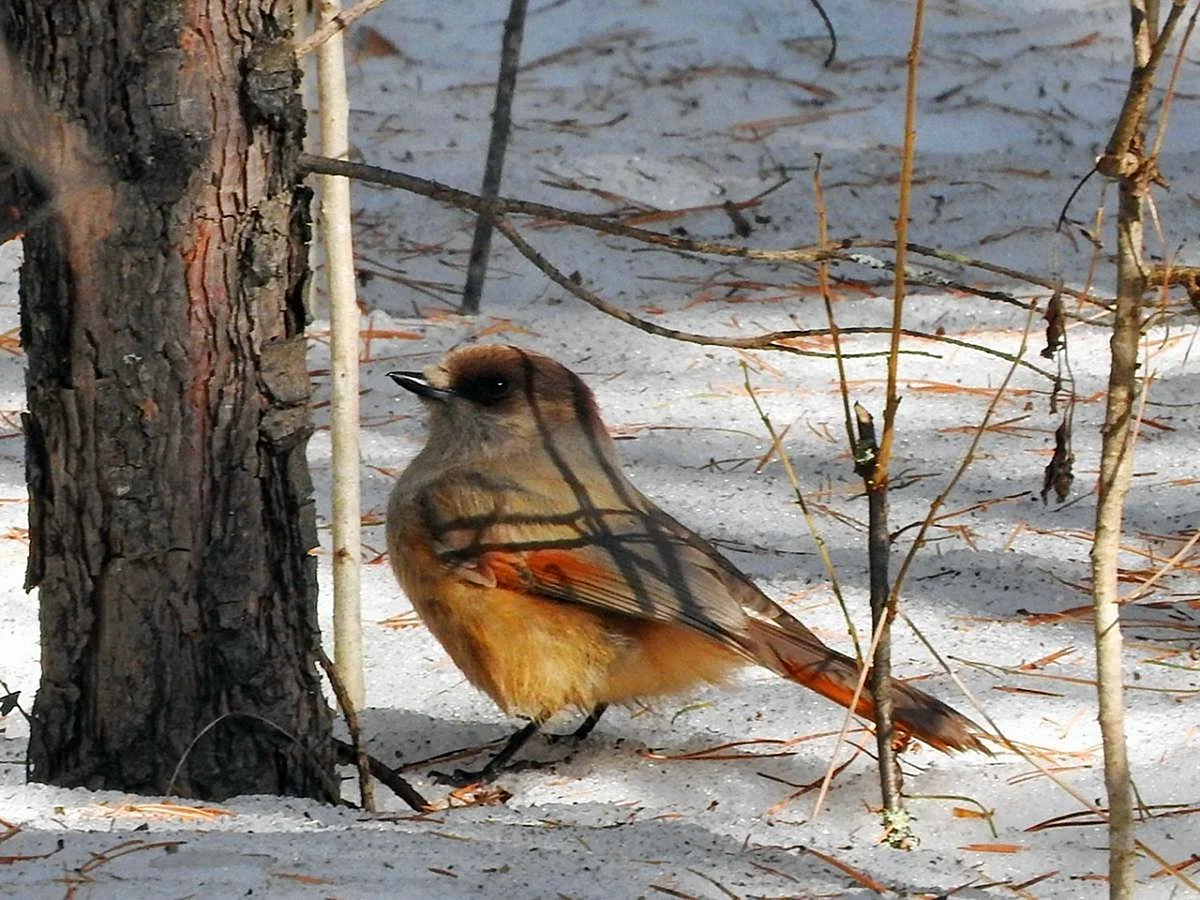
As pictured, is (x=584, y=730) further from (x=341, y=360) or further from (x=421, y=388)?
(x=341, y=360)

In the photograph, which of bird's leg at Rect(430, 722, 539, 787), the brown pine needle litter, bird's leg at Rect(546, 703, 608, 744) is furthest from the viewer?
bird's leg at Rect(546, 703, 608, 744)

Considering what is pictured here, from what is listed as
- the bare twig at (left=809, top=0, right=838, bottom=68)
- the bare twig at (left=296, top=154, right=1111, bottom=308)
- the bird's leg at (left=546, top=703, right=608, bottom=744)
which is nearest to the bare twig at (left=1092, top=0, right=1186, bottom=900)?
the bare twig at (left=296, top=154, right=1111, bottom=308)

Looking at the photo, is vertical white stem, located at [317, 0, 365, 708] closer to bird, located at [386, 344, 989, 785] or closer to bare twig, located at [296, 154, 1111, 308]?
bird, located at [386, 344, 989, 785]

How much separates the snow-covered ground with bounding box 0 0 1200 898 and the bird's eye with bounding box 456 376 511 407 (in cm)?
63

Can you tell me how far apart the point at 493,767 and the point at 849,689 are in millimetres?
810

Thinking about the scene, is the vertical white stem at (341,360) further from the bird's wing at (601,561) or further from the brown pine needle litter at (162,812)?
the brown pine needle litter at (162,812)

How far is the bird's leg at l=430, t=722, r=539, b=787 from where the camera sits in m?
3.88

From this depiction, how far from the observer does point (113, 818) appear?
9.77 ft

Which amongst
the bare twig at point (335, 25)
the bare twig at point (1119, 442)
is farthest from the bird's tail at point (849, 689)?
the bare twig at point (335, 25)

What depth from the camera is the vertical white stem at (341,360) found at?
147 inches

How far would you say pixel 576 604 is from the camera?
4066 millimetres

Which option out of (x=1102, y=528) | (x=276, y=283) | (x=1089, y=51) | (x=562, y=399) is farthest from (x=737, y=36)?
(x=1102, y=528)

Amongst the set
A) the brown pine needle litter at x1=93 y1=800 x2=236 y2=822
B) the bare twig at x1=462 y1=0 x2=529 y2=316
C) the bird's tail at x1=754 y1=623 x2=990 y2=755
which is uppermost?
the bare twig at x1=462 y1=0 x2=529 y2=316

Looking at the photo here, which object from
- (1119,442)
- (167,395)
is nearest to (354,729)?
(167,395)
